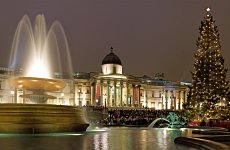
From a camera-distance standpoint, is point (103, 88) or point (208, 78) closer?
point (208, 78)

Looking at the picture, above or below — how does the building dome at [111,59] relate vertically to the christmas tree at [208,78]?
above

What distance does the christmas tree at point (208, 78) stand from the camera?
3095 cm

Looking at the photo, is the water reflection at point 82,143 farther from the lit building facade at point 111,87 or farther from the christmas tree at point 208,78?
the lit building facade at point 111,87

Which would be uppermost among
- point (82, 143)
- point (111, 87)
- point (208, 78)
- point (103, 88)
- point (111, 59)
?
point (111, 59)

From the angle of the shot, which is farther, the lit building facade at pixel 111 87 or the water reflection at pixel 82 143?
the lit building facade at pixel 111 87

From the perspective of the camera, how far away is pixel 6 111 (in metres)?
14.2

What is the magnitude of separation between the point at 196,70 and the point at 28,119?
69.2 feet

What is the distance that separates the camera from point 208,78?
103ft

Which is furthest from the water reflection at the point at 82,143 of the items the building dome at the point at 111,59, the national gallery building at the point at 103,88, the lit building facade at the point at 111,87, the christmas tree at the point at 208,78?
the building dome at the point at 111,59

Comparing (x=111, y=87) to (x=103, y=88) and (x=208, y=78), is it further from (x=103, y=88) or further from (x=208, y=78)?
(x=208, y=78)

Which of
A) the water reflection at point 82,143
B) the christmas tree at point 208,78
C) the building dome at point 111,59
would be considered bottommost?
the water reflection at point 82,143

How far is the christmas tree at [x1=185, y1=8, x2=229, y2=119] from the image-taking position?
31.0 m

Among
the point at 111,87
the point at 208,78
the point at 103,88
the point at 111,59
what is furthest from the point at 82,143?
the point at 111,59

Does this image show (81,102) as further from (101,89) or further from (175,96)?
(175,96)
